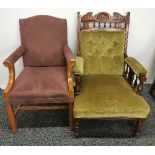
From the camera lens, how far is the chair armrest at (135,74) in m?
1.63

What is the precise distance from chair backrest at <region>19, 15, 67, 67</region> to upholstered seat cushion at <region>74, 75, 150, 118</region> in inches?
21.0

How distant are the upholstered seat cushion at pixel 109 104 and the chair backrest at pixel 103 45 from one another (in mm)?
335

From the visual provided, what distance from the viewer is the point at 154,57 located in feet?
7.98

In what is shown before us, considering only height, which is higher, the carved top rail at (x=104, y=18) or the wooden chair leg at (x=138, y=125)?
the carved top rail at (x=104, y=18)

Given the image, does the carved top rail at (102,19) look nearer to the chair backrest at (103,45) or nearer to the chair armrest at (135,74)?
the chair backrest at (103,45)

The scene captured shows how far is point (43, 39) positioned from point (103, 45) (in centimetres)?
59

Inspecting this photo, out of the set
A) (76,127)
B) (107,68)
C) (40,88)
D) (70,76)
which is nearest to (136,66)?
(107,68)

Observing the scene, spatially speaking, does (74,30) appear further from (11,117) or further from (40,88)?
(11,117)

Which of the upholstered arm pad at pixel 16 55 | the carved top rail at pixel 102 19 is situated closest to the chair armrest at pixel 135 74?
the carved top rail at pixel 102 19

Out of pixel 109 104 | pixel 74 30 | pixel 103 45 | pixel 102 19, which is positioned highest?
pixel 102 19

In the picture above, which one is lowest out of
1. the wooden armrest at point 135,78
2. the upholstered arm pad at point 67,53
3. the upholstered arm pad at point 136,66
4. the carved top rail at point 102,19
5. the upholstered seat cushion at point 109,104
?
the upholstered seat cushion at point 109,104

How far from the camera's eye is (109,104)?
1.55 m

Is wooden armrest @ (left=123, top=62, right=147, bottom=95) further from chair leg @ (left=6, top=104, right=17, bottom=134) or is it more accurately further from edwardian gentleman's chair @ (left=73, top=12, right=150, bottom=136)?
chair leg @ (left=6, top=104, right=17, bottom=134)

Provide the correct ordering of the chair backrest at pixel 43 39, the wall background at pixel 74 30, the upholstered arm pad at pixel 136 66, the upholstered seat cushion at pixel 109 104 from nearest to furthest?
the upholstered seat cushion at pixel 109 104 → the upholstered arm pad at pixel 136 66 → the chair backrest at pixel 43 39 → the wall background at pixel 74 30
